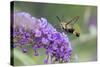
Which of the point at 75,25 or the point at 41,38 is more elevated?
the point at 75,25

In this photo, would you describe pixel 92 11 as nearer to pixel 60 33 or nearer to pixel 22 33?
pixel 60 33

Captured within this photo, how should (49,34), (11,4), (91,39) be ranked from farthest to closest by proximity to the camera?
(91,39) < (49,34) < (11,4)

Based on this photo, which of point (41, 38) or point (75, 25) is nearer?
point (41, 38)

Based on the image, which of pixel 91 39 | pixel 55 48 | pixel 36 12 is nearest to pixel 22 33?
pixel 36 12

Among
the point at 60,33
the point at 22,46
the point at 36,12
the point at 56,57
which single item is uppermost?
the point at 36,12
